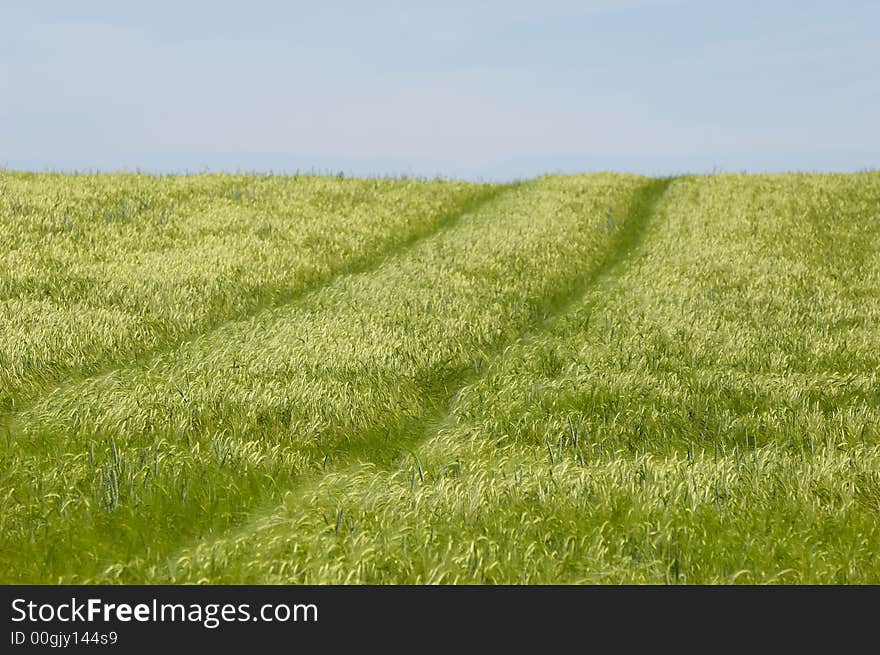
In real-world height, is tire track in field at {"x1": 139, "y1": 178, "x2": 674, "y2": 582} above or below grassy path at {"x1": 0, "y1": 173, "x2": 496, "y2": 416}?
below

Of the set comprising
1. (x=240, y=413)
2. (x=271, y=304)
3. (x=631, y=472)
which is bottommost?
(x=631, y=472)

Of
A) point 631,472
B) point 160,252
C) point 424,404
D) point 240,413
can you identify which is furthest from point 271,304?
point 631,472

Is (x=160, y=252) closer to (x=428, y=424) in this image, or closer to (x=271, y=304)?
(x=271, y=304)

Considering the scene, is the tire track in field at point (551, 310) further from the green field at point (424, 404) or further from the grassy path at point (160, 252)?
the grassy path at point (160, 252)

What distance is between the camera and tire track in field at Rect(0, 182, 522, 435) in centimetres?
956

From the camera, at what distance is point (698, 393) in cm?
958

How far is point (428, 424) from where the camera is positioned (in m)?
9.31

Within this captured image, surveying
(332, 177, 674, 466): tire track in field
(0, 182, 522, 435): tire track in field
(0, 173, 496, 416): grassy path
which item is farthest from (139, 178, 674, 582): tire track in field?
(0, 173, 496, 416): grassy path

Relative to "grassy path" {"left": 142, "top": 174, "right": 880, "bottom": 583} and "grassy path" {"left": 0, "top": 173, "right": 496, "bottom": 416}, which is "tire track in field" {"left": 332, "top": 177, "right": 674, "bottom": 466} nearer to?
"grassy path" {"left": 142, "top": 174, "right": 880, "bottom": 583}

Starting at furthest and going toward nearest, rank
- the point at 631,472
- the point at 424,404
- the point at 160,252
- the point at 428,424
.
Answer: the point at 160,252
the point at 424,404
the point at 428,424
the point at 631,472

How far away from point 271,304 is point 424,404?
17.2 ft

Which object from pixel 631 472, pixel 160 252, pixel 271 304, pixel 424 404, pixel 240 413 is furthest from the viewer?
pixel 160 252

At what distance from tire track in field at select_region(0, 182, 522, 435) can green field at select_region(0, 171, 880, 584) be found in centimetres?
6

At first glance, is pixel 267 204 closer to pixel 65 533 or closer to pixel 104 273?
pixel 104 273
